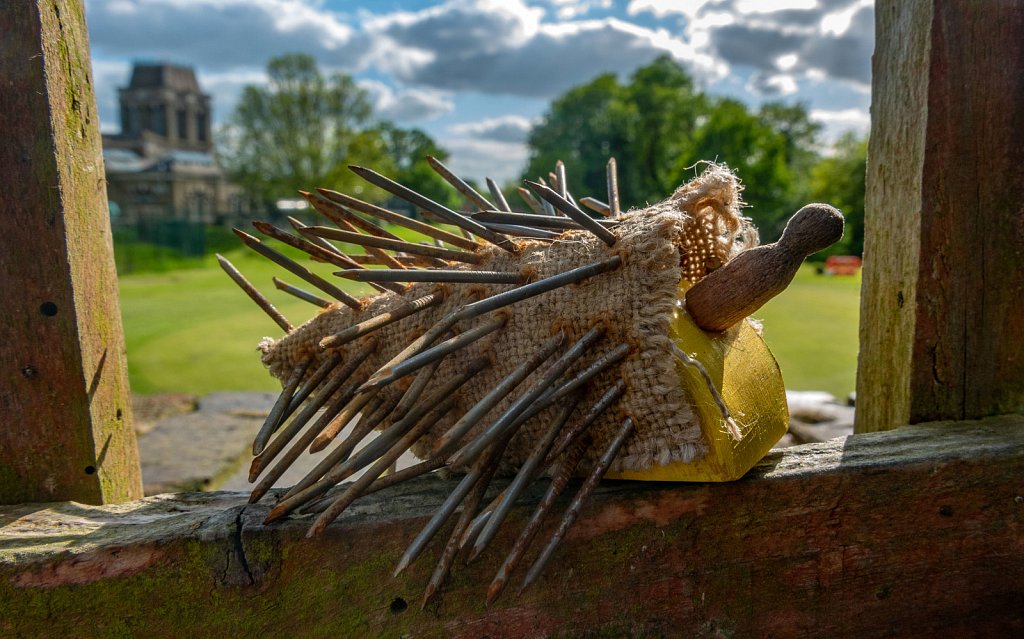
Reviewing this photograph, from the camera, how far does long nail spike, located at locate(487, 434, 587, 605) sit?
746mm

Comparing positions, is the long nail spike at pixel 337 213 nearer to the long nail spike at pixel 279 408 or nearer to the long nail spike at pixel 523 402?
the long nail spike at pixel 279 408

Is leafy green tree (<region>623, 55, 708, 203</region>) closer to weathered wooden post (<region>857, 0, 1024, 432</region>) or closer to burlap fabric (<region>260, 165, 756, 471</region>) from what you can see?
weathered wooden post (<region>857, 0, 1024, 432</region>)

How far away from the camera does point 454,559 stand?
817 millimetres

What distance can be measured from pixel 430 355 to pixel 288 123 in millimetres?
25628

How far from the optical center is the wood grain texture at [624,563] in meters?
0.85

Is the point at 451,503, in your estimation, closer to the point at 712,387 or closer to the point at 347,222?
the point at 712,387

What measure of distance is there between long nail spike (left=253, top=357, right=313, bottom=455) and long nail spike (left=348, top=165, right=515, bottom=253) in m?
0.38

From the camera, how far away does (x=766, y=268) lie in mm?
854

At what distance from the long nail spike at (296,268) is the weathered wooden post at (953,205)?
1.03 metres

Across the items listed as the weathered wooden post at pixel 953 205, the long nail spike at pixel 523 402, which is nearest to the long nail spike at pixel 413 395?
the long nail spike at pixel 523 402

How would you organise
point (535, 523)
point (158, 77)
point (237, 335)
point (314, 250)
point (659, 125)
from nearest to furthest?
point (535, 523) < point (314, 250) < point (237, 335) < point (659, 125) < point (158, 77)

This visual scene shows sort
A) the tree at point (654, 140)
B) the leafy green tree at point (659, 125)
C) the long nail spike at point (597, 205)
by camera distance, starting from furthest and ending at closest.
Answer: the leafy green tree at point (659, 125)
the tree at point (654, 140)
the long nail spike at point (597, 205)

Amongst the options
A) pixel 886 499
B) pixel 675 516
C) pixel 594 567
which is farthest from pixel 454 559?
pixel 886 499

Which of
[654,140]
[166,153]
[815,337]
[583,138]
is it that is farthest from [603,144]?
[166,153]
